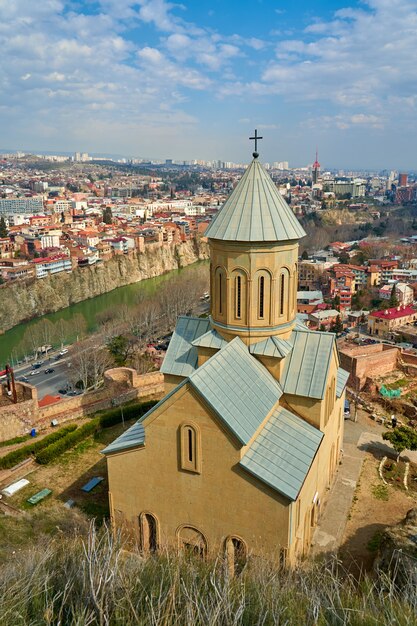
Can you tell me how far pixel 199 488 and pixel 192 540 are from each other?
0.97m

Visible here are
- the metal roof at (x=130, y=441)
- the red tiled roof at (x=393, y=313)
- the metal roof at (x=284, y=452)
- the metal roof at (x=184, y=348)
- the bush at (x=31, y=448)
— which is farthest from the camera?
the red tiled roof at (x=393, y=313)

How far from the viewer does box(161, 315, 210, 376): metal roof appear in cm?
909

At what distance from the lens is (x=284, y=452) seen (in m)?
7.43

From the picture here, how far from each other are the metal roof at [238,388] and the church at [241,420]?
0.02m

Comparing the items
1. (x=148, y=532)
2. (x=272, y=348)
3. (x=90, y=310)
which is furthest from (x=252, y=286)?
(x=90, y=310)

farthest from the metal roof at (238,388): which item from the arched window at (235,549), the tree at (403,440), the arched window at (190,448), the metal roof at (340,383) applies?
the tree at (403,440)

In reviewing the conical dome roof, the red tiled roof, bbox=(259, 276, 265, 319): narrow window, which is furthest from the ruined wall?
the red tiled roof

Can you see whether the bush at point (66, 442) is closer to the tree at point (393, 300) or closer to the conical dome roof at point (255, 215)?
the conical dome roof at point (255, 215)

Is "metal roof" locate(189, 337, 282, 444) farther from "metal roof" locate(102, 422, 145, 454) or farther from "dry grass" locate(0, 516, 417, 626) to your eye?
"dry grass" locate(0, 516, 417, 626)

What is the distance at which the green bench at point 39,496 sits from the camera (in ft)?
32.7

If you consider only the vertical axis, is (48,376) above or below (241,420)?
below

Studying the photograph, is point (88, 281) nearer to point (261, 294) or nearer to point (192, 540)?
point (261, 294)

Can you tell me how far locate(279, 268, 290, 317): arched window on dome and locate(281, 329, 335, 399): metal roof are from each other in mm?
564

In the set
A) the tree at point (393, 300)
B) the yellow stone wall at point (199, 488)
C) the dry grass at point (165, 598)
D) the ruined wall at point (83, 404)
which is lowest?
the tree at point (393, 300)
